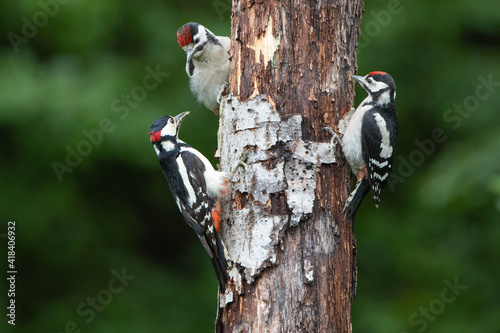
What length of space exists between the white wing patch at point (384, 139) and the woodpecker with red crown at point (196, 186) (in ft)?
3.67

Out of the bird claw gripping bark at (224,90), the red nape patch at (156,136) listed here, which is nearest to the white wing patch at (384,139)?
the bird claw gripping bark at (224,90)

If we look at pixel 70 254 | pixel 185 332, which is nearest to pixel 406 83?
pixel 185 332

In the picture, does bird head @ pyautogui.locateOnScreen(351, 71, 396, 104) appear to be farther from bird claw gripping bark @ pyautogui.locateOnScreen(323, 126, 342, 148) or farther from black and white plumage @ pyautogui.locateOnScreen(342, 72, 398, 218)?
bird claw gripping bark @ pyautogui.locateOnScreen(323, 126, 342, 148)

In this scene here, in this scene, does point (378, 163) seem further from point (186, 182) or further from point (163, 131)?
point (163, 131)

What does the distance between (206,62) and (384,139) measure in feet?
4.83

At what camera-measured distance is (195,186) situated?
168 inches

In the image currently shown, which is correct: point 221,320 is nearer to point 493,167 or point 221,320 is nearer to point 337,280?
point 337,280

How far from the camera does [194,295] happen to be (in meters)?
6.98

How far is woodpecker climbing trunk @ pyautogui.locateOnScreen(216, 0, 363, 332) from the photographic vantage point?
3398 millimetres

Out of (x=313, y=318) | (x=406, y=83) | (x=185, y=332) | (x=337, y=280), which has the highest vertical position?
(x=406, y=83)

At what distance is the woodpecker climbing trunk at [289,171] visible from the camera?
340 centimetres

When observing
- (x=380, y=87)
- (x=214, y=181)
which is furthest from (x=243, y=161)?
(x=380, y=87)

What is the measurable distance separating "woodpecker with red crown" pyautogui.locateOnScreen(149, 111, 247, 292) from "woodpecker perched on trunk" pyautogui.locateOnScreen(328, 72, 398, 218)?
68 centimetres

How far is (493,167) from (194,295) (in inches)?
141
